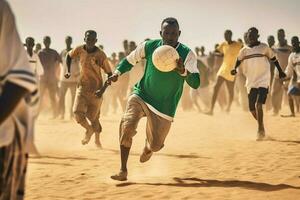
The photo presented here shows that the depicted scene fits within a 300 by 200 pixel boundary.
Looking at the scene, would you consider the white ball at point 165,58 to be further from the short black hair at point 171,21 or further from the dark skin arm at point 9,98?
the dark skin arm at point 9,98

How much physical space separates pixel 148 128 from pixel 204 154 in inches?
97.0

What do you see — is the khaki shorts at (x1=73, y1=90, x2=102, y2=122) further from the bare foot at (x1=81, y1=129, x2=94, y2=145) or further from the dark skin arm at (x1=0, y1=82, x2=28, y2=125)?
the dark skin arm at (x1=0, y1=82, x2=28, y2=125)

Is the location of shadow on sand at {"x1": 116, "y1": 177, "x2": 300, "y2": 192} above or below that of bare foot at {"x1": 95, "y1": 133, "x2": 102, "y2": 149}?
below

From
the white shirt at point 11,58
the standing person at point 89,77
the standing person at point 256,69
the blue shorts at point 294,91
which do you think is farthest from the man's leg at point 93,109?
the white shirt at point 11,58

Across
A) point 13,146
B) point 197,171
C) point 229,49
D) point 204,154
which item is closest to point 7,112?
point 13,146

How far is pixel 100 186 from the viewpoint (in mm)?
6242

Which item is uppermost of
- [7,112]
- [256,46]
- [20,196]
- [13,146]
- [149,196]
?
[256,46]

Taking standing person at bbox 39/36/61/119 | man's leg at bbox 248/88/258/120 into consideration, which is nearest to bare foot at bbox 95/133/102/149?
man's leg at bbox 248/88/258/120

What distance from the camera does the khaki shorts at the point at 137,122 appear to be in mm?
6426

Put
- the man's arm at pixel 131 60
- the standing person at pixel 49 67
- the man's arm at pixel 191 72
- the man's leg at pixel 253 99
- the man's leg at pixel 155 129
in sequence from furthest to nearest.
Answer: the standing person at pixel 49 67, the man's leg at pixel 253 99, the man's arm at pixel 131 60, the man's leg at pixel 155 129, the man's arm at pixel 191 72

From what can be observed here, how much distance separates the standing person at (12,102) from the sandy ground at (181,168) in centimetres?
300

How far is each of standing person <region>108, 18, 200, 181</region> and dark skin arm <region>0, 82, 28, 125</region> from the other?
12.9 feet

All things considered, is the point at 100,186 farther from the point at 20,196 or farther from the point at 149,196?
the point at 20,196

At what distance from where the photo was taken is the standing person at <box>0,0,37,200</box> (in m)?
2.48
